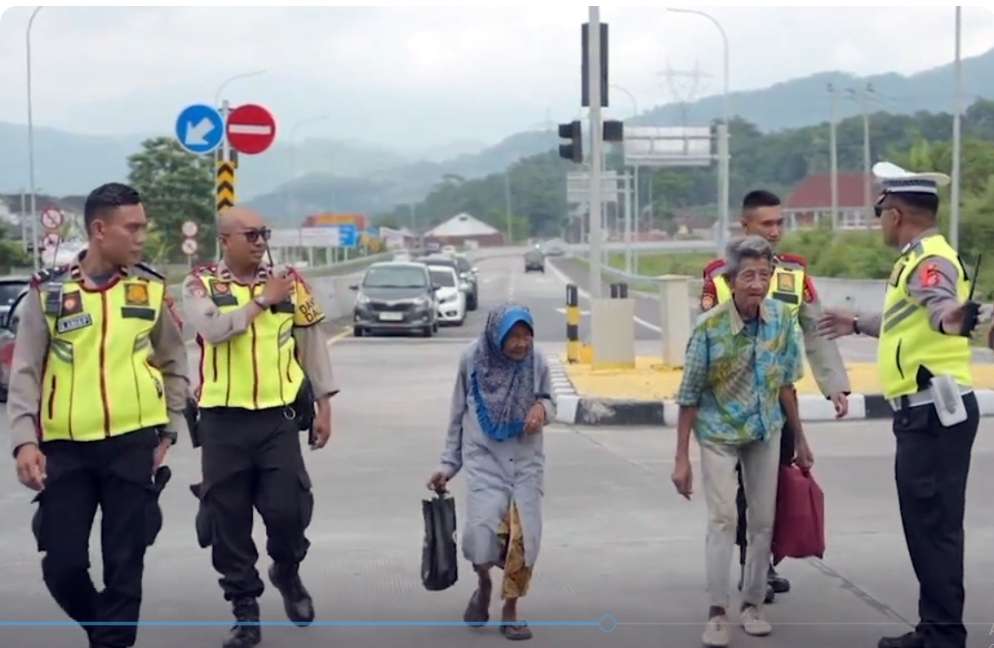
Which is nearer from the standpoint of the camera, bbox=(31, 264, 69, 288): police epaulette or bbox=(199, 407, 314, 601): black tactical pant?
bbox=(31, 264, 69, 288): police epaulette

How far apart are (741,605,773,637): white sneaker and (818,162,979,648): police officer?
58 centimetres

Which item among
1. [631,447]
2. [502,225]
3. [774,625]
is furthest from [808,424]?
[502,225]

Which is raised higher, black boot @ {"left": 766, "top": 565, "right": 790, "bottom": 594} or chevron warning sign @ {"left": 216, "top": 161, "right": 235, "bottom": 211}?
chevron warning sign @ {"left": 216, "top": 161, "right": 235, "bottom": 211}

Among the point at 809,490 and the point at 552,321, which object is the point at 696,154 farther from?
the point at 809,490

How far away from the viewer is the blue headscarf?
608cm

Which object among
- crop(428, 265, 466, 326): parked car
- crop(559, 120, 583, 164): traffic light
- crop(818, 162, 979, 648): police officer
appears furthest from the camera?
crop(428, 265, 466, 326): parked car

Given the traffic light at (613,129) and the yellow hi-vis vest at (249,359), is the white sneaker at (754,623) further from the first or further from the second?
the traffic light at (613,129)

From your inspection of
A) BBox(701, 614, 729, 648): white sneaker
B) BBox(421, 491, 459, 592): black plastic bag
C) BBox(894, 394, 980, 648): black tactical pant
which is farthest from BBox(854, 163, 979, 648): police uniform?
BBox(421, 491, 459, 592): black plastic bag

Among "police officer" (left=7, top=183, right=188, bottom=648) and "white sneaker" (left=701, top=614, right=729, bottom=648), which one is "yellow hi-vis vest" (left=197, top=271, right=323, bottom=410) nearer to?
"police officer" (left=7, top=183, right=188, bottom=648)

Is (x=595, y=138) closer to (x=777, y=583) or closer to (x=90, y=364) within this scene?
(x=777, y=583)

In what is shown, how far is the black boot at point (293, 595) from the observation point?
612cm

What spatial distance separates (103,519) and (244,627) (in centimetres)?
95

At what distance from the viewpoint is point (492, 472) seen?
6094 millimetres

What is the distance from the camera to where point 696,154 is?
26.8 metres
